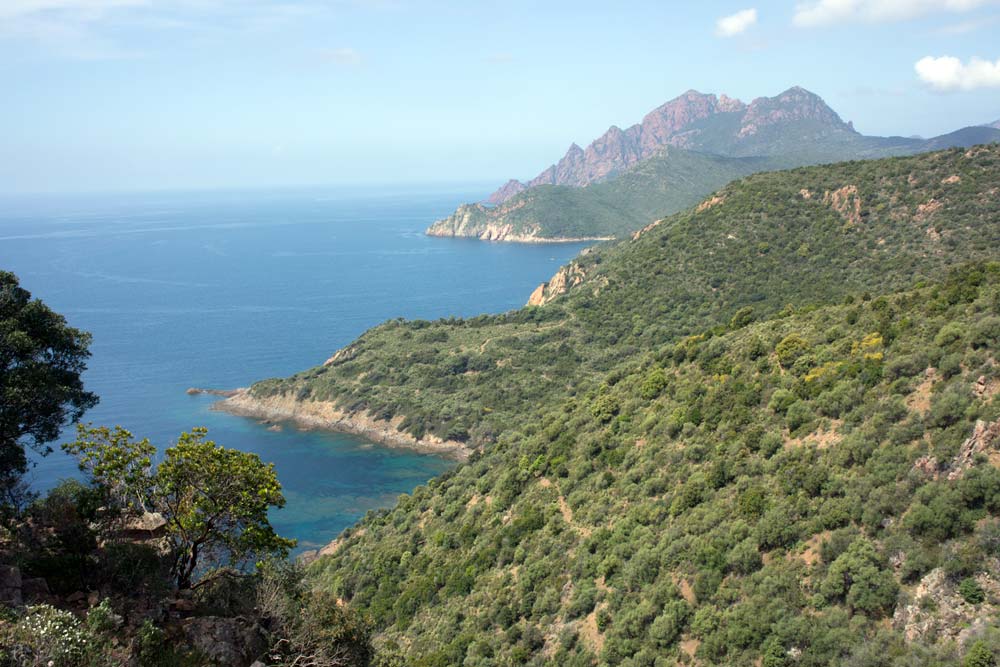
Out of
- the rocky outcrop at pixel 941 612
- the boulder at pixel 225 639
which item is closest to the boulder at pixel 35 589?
the boulder at pixel 225 639

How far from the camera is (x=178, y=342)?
116188 millimetres

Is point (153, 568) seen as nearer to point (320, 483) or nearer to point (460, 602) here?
point (460, 602)

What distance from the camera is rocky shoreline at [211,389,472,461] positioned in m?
78.0

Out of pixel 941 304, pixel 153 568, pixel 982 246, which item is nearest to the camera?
pixel 153 568

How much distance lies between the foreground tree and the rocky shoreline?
5892 cm

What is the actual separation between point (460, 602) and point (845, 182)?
75.4 m

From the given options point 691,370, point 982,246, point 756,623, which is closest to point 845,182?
point 982,246

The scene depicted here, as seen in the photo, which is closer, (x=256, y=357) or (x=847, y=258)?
(x=847, y=258)

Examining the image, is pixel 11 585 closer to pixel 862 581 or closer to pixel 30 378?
pixel 30 378

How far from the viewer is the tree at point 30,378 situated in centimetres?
1684

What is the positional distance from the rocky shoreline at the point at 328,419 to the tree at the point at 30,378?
58.4 meters

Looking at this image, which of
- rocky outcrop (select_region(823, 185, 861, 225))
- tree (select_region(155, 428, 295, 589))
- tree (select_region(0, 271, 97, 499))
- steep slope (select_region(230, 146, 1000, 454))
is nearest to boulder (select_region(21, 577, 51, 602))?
tree (select_region(155, 428, 295, 589))

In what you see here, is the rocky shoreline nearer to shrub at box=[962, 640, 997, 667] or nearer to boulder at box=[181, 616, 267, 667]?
boulder at box=[181, 616, 267, 667]

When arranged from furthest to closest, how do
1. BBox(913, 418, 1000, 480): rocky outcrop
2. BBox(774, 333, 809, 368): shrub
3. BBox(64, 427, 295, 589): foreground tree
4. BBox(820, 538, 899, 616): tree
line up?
BBox(774, 333, 809, 368): shrub
BBox(913, 418, 1000, 480): rocky outcrop
BBox(820, 538, 899, 616): tree
BBox(64, 427, 295, 589): foreground tree
